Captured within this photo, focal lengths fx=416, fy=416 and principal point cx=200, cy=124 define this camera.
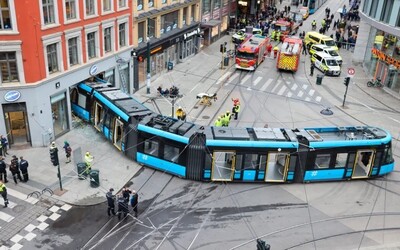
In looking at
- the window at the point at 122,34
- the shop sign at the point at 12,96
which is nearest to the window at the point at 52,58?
the shop sign at the point at 12,96

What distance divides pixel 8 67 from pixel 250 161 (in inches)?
602

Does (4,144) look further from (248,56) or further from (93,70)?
(248,56)

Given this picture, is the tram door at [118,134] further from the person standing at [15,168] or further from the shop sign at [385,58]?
the shop sign at [385,58]

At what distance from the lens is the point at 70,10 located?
27.5m

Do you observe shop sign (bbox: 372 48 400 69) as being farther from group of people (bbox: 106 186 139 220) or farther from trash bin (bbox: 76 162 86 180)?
trash bin (bbox: 76 162 86 180)

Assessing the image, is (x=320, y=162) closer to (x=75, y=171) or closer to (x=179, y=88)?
(x=75, y=171)

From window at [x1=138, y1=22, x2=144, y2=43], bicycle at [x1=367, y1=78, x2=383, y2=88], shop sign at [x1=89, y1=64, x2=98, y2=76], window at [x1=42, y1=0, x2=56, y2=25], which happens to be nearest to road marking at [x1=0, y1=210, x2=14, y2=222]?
window at [x1=42, y1=0, x2=56, y2=25]

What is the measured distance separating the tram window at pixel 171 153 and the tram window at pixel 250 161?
388cm

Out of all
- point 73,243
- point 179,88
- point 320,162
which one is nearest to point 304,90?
point 179,88

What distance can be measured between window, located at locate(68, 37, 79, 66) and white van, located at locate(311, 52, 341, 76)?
1065 inches

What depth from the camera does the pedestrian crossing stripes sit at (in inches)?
1538

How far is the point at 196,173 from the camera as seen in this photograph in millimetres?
23672

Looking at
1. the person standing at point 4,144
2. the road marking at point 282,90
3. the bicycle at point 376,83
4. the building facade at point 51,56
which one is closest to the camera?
the building facade at point 51,56

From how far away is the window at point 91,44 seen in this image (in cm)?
3025
